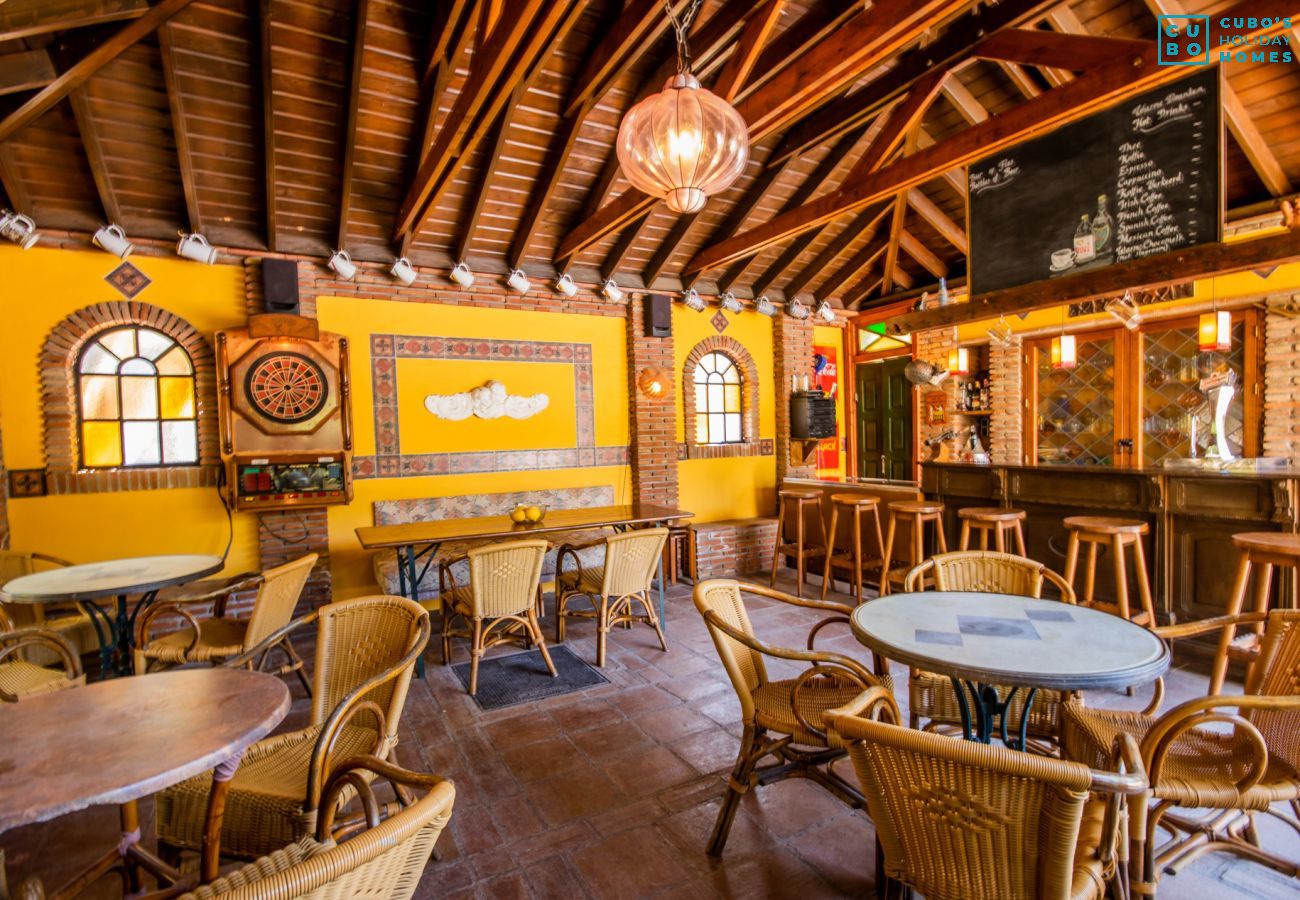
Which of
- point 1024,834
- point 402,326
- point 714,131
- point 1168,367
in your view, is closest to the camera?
point 1024,834

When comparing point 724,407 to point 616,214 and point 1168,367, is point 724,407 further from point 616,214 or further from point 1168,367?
point 1168,367

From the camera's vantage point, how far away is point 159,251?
4844 millimetres

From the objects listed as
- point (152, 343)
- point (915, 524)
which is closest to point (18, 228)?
point (152, 343)

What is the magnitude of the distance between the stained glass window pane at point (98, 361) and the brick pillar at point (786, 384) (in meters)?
6.28

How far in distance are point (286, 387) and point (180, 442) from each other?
3.10 feet

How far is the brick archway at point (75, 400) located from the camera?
15.0 ft

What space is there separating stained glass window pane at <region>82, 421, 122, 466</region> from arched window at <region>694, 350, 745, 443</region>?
17.1ft

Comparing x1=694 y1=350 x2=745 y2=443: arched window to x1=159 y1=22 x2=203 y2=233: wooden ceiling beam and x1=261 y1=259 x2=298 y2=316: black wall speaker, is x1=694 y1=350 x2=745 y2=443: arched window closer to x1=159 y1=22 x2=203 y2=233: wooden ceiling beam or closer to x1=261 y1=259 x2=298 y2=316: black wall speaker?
x1=261 y1=259 x2=298 y2=316: black wall speaker

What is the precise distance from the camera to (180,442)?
5012mm

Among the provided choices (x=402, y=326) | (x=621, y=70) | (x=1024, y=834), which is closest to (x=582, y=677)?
(x=1024, y=834)

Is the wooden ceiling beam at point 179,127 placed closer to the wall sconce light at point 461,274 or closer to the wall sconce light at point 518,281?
the wall sconce light at point 461,274

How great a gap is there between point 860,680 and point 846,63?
9.77ft

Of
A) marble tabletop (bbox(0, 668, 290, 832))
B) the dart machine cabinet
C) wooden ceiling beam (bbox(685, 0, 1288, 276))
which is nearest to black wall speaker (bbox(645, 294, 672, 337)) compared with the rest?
wooden ceiling beam (bbox(685, 0, 1288, 276))

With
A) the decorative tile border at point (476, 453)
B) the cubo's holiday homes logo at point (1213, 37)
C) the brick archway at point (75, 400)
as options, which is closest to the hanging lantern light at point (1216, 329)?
the cubo's holiday homes logo at point (1213, 37)
